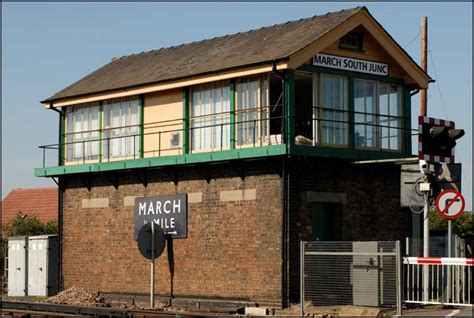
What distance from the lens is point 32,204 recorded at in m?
63.3

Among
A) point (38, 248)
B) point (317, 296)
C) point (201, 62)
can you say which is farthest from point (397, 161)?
point (38, 248)

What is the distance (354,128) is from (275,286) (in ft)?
15.5

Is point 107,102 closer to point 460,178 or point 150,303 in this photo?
point 150,303

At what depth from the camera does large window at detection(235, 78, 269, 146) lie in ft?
86.1

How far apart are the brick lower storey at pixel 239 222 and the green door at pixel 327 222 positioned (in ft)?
0.26

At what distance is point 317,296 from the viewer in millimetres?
24219

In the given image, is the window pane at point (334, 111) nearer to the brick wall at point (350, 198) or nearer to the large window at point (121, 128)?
the brick wall at point (350, 198)

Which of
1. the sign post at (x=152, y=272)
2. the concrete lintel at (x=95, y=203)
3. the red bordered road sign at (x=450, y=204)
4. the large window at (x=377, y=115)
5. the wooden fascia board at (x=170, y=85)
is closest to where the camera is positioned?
the red bordered road sign at (x=450, y=204)

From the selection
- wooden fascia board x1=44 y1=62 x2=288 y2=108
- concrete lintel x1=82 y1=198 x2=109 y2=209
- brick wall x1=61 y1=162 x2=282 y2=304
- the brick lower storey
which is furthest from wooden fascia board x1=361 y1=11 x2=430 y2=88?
concrete lintel x1=82 y1=198 x2=109 y2=209

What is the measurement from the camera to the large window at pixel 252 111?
2625cm

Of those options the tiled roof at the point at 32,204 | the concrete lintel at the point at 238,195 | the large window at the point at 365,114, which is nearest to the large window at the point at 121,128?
the concrete lintel at the point at 238,195

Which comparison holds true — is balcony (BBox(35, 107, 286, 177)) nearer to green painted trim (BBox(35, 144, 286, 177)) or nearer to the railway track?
green painted trim (BBox(35, 144, 286, 177))

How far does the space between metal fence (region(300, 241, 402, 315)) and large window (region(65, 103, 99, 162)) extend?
9.10 metres

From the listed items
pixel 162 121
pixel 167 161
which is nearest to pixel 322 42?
pixel 167 161
